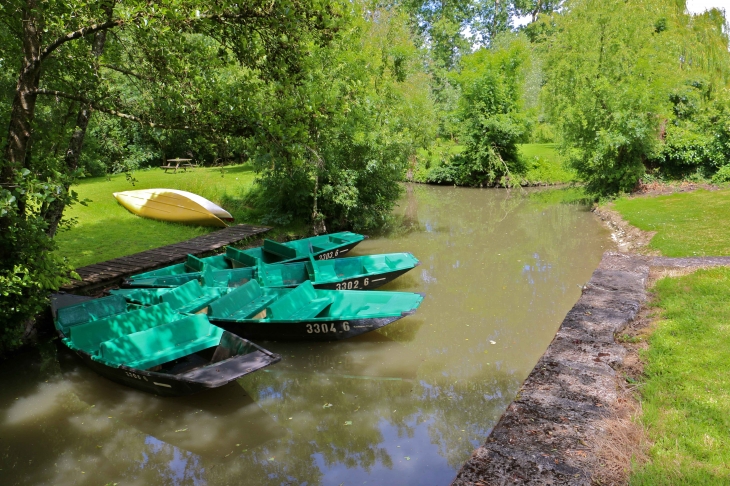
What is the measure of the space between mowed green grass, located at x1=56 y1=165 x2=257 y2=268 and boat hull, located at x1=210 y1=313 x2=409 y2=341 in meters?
2.72

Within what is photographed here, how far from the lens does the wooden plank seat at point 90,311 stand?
26.6 feet

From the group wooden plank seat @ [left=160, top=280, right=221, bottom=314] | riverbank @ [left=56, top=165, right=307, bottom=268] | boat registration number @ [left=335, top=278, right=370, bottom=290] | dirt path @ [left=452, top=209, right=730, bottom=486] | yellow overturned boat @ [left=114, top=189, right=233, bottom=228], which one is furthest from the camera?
yellow overturned boat @ [left=114, top=189, right=233, bottom=228]

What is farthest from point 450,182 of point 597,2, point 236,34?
point 236,34

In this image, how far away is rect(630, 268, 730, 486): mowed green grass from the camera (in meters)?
4.22

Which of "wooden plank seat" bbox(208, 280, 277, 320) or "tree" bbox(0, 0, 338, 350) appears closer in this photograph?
"tree" bbox(0, 0, 338, 350)

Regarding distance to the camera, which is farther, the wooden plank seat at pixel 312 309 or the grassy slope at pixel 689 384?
the wooden plank seat at pixel 312 309

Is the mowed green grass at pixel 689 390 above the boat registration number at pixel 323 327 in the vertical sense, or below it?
above

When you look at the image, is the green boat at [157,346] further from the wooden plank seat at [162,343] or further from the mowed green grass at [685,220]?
the mowed green grass at [685,220]

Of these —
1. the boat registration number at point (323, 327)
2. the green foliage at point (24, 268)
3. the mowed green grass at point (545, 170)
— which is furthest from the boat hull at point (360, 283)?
the mowed green grass at point (545, 170)

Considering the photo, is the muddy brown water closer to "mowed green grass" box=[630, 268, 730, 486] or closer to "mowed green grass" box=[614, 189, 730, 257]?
"mowed green grass" box=[630, 268, 730, 486]

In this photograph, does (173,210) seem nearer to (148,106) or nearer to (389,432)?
(148,106)

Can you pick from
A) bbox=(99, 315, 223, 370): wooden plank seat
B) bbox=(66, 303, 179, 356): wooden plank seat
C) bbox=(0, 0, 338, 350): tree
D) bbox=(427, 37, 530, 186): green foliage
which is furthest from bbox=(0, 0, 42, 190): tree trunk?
bbox=(427, 37, 530, 186): green foliage

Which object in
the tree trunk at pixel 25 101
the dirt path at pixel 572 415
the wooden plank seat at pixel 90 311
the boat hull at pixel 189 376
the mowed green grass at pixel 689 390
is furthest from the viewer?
the wooden plank seat at pixel 90 311

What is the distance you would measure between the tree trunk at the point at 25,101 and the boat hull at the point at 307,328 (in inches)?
139
